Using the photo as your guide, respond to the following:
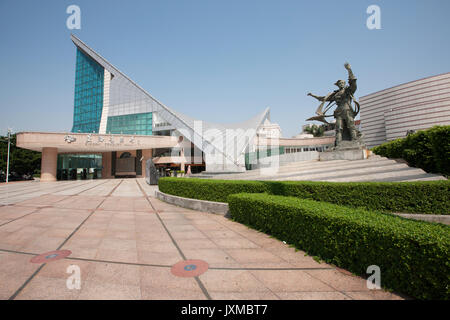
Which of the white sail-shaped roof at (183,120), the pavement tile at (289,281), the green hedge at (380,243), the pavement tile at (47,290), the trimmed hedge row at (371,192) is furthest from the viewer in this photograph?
the white sail-shaped roof at (183,120)

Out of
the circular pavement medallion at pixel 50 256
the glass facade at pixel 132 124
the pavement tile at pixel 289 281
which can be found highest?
the glass facade at pixel 132 124

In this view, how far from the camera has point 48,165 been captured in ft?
86.2

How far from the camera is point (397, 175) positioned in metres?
8.02

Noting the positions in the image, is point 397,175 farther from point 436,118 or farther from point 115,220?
point 436,118

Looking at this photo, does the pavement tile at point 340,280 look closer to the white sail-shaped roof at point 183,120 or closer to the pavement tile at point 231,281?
the pavement tile at point 231,281

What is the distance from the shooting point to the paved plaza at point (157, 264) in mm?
2693

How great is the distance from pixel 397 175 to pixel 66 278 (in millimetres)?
10108

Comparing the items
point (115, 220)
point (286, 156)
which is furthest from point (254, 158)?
point (115, 220)

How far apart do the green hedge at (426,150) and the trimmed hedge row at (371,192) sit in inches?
103

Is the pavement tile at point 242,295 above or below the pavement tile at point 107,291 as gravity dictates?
below

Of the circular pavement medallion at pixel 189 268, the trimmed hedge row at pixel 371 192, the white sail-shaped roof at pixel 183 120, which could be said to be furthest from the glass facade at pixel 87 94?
the circular pavement medallion at pixel 189 268

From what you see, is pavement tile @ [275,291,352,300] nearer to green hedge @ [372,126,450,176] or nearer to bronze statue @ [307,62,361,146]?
green hedge @ [372,126,450,176]

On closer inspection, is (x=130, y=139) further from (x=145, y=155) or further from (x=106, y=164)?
(x=106, y=164)

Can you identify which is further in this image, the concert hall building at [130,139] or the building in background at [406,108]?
the building in background at [406,108]
